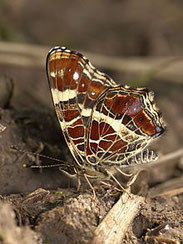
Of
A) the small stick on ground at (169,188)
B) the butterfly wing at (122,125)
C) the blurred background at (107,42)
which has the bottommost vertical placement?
the small stick on ground at (169,188)

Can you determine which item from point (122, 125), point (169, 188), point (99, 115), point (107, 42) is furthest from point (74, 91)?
point (107, 42)

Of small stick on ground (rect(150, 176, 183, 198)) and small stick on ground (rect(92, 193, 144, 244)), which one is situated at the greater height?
small stick on ground (rect(150, 176, 183, 198))

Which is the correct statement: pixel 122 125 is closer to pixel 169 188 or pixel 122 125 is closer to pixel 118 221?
pixel 169 188

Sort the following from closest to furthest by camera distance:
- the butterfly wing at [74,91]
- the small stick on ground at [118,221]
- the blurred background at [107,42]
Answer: the small stick on ground at [118,221]
the butterfly wing at [74,91]
the blurred background at [107,42]

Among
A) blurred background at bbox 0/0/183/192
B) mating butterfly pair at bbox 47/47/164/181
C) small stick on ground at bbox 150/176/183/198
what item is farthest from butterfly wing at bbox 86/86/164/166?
blurred background at bbox 0/0/183/192

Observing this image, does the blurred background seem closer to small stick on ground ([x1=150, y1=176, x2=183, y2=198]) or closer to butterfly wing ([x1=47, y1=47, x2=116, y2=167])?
small stick on ground ([x1=150, y1=176, x2=183, y2=198])

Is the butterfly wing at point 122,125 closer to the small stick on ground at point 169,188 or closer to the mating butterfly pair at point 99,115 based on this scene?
the mating butterfly pair at point 99,115

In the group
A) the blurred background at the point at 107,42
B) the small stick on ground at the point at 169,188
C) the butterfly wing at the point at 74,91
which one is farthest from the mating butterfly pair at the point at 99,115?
the blurred background at the point at 107,42
